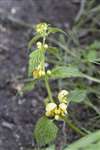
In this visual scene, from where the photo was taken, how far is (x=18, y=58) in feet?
6.39

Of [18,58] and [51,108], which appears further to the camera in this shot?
[18,58]

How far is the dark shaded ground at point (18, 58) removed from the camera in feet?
5.24

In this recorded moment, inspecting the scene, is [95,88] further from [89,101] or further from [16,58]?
[16,58]

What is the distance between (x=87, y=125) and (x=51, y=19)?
0.73m

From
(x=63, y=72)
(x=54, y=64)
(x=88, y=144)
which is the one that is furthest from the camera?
(x=54, y=64)

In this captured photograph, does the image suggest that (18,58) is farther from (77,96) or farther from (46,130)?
(46,130)

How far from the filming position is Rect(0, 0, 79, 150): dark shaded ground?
1598 mm

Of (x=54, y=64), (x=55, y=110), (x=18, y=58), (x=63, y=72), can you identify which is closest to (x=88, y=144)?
(x=55, y=110)

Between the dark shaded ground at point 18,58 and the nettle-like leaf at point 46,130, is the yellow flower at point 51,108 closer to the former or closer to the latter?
the nettle-like leaf at point 46,130

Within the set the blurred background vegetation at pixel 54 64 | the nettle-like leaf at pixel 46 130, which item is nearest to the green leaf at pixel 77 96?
the blurred background vegetation at pixel 54 64

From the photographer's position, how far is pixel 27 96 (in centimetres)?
175

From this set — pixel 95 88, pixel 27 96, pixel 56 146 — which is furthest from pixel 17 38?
pixel 56 146

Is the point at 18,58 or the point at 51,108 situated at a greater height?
the point at 18,58

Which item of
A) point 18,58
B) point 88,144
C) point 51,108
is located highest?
point 18,58
